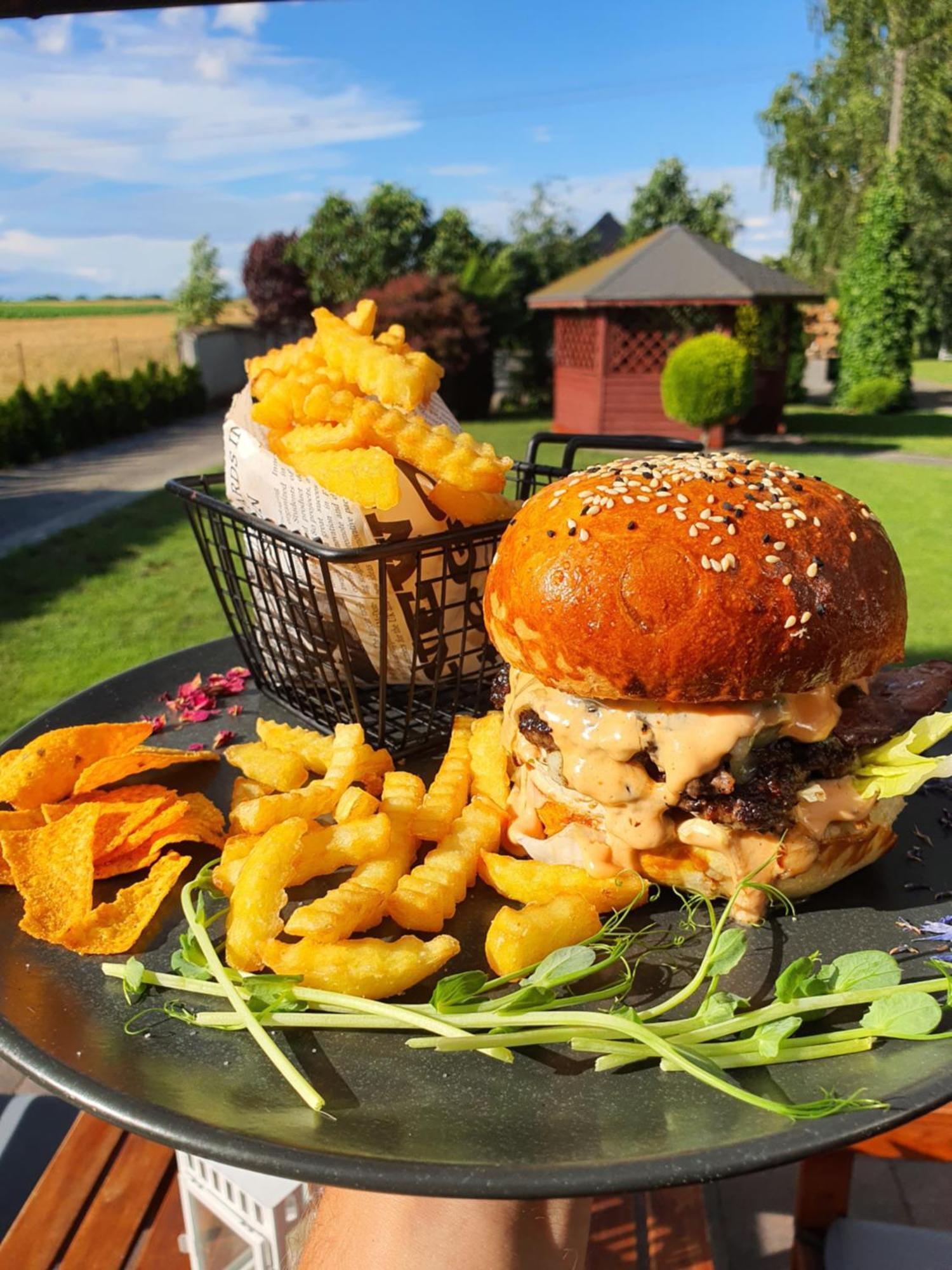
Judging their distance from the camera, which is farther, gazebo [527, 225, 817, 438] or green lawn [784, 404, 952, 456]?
green lawn [784, 404, 952, 456]

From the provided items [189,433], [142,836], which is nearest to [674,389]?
[189,433]

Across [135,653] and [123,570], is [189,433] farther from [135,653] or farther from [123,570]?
[135,653]

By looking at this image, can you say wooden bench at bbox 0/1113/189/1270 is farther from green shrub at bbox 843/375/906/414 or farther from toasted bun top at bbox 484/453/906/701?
green shrub at bbox 843/375/906/414

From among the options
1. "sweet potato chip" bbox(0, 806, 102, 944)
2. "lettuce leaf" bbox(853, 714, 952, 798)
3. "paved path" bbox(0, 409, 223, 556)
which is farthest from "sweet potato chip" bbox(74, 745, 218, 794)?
"paved path" bbox(0, 409, 223, 556)

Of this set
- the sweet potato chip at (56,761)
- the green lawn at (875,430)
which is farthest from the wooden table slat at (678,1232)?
the green lawn at (875,430)

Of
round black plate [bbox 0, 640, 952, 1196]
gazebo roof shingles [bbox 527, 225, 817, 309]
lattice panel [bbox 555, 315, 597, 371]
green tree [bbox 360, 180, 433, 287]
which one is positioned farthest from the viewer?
green tree [bbox 360, 180, 433, 287]

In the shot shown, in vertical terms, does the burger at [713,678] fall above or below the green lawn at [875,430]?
above

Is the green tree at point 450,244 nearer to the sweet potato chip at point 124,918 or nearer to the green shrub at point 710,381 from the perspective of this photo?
the green shrub at point 710,381
